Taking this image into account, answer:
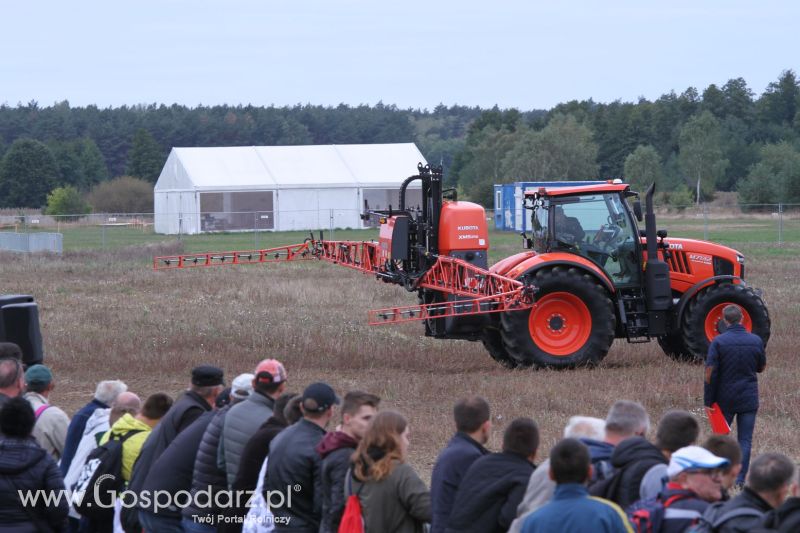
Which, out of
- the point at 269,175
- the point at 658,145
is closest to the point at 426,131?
the point at 658,145

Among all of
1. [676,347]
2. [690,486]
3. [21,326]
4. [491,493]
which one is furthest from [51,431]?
[676,347]

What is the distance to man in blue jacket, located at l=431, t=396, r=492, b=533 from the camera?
216 inches

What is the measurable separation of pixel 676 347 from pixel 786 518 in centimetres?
1123

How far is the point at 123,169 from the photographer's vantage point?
12756cm

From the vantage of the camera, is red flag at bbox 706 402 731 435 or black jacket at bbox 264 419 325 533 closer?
black jacket at bbox 264 419 325 533

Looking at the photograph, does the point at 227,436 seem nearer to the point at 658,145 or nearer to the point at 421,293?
the point at 421,293

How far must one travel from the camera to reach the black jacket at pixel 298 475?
5.75 metres

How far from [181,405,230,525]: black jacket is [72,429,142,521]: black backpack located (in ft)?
1.71

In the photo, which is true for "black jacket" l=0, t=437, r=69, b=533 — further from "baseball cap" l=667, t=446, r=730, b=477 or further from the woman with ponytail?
"baseball cap" l=667, t=446, r=730, b=477

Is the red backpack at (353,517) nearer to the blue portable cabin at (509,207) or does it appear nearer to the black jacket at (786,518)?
the black jacket at (786,518)

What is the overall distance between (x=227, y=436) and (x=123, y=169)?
125 meters

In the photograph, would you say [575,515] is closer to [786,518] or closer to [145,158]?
[786,518]

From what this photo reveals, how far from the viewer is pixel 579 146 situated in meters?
82.5

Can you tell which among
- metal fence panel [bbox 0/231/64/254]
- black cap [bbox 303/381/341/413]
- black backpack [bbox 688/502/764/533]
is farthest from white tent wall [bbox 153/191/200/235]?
black backpack [bbox 688/502/764/533]
